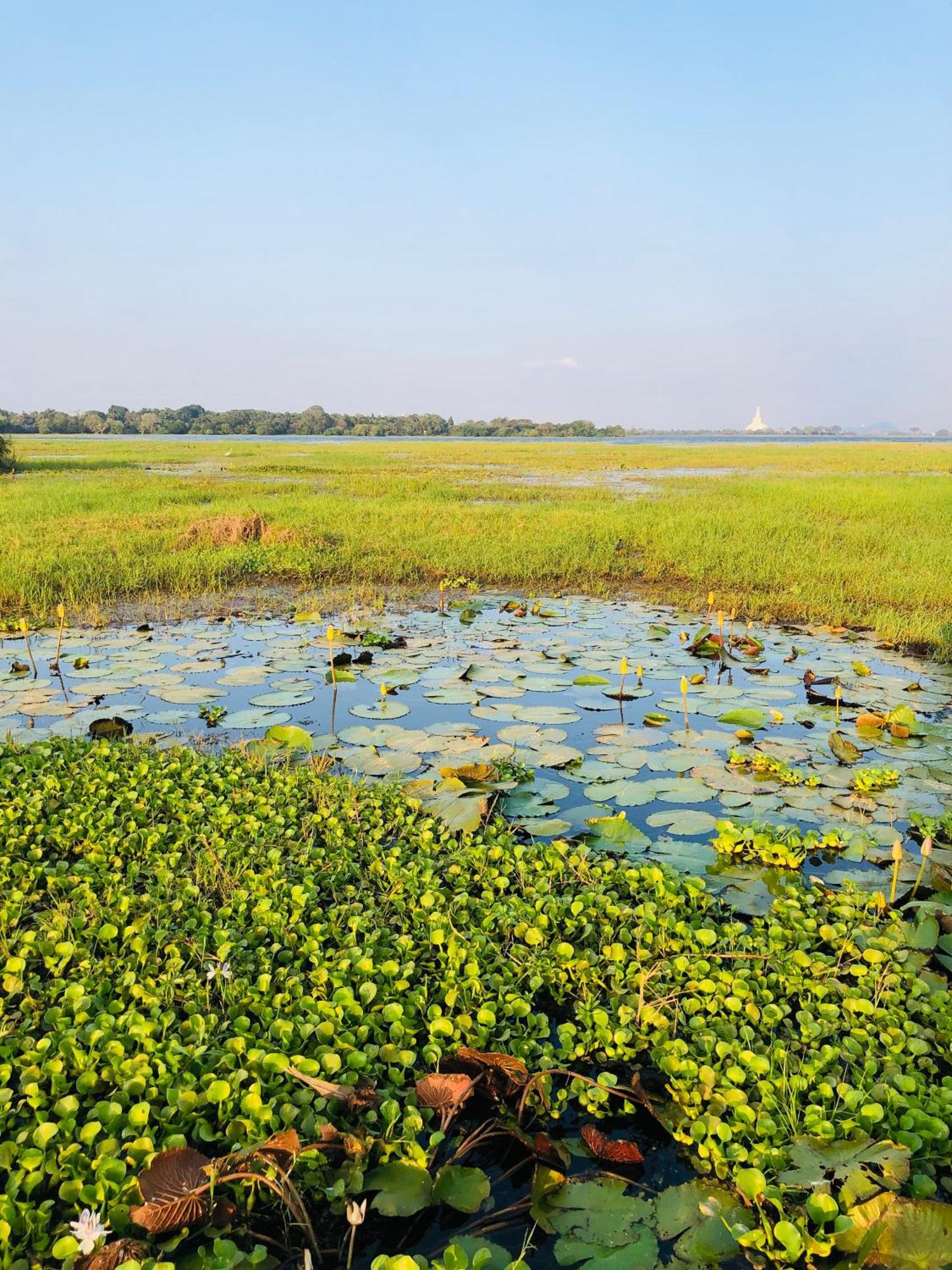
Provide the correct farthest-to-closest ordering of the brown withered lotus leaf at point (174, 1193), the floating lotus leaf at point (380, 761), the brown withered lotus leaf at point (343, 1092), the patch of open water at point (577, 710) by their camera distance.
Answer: the floating lotus leaf at point (380, 761) → the patch of open water at point (577, 710) → the brown withered lotus leaf at point (343, 1092) → the brown withered lotus leaf at point (174, 1193)

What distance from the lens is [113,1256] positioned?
55.1 inches

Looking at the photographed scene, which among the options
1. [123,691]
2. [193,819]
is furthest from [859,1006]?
[123,691]

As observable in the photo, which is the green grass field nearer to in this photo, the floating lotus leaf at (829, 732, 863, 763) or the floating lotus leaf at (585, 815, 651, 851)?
the floating lotus leaf at (829, 732, 863, 763)

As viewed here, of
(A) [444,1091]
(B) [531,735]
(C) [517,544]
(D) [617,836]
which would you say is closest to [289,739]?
(B) [531,735]

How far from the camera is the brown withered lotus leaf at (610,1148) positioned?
70.7 inches

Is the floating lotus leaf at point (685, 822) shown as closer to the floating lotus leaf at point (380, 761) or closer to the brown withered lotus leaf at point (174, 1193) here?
the floating lotus leaf at point (380, 761)

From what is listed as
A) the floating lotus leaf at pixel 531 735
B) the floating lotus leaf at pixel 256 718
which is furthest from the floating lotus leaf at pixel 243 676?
the floating lotus leaf at pixel 531 735

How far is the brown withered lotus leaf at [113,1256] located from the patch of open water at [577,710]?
6.60 feet

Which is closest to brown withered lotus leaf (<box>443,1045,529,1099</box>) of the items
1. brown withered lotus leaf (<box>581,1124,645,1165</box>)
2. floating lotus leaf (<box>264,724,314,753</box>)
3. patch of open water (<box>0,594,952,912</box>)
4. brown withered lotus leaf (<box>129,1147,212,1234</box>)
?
brown withered lotus leaf (<box>581,1124,645,1165</box>)

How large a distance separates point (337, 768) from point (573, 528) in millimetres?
7337

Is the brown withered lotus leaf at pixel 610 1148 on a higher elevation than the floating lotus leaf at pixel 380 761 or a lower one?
lower

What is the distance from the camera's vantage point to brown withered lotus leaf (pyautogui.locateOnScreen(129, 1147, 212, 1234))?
147 cm

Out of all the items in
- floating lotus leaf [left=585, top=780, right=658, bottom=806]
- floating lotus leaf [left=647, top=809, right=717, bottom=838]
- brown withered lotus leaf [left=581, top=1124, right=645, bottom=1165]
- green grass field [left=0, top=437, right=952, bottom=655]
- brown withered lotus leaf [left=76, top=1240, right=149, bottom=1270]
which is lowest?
brown withered lotus leaf [left=581, top=1124, right=645, bottom=1165]

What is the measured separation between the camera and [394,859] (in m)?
2.92
